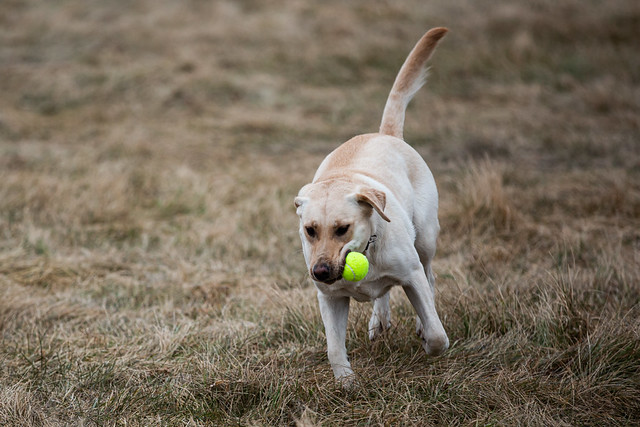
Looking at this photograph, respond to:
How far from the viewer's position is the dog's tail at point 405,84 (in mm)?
4570

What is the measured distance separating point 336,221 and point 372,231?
26 centimetres

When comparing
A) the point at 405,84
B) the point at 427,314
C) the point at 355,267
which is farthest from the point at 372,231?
the point at 405,84

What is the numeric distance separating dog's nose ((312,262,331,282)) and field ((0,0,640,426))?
0.64 m

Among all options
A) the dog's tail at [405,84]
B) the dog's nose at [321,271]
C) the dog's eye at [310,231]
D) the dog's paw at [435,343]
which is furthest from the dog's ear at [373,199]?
the dog's tail at [405,84]

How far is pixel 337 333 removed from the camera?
139 inches

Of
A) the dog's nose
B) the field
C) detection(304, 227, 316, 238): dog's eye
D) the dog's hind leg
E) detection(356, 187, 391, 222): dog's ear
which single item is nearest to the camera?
the dog's nose

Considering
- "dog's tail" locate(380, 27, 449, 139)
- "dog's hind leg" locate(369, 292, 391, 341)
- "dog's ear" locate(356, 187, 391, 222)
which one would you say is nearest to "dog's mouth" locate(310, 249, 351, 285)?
"dog's ear" locate(356, 187, 391, 222)

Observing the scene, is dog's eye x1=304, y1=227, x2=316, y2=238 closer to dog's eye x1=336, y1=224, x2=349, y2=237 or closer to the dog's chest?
dog's eye x1=336, y1=224, x2=349, y2=237

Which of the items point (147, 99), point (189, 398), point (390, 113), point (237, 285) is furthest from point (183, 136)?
point (189, 398)

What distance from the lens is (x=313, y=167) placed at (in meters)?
8.59

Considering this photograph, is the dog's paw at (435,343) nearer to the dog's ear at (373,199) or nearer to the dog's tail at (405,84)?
the dog's ear at (373,199)

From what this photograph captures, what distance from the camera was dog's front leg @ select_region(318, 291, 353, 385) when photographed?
347cm

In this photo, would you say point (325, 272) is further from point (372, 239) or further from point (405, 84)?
point (405, 84)

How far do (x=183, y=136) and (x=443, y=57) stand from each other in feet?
18.7
